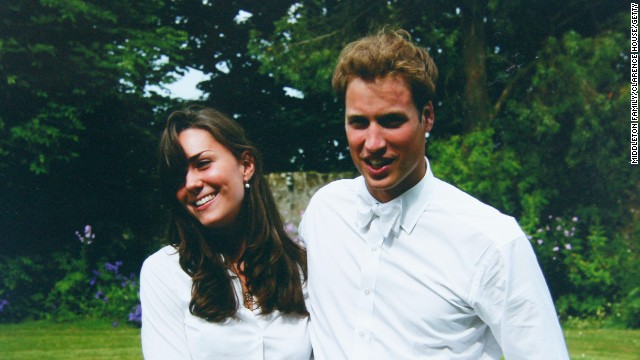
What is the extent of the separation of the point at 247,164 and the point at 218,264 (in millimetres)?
463

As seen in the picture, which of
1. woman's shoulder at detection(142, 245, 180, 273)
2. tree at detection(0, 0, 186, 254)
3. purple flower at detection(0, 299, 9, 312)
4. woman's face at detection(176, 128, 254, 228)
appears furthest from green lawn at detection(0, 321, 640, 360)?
woman's face at detection(176, 128, 254, 228)

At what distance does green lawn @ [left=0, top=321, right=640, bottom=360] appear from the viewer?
6.84 metres

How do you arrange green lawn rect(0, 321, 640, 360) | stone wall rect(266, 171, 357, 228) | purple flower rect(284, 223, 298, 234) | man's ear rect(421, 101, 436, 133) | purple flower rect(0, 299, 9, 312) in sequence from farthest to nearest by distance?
stone wall rect(266, 171, 357, 228)
purple flower rect(0, 299, 9, 312)
purple flower rect(284, 223, 298, 234)
green lawn rect(0, 321, 640, 360)
man's ear rect(421, 101, 436, 133)

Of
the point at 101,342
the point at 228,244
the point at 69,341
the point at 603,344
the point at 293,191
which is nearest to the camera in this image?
the point at 228,244

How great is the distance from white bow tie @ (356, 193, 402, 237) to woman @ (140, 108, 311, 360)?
0.52 meters

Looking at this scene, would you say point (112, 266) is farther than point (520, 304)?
Yes

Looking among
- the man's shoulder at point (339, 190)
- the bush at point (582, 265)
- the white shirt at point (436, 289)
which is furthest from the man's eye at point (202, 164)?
the bush at point (582, 265)

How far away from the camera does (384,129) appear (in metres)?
2.50

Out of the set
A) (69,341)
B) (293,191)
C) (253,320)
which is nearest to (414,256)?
(253,320)

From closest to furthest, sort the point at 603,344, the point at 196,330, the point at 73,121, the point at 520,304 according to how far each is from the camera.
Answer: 1. the point at 520,304
2. the point at 196,330
3. the point at 603,344
4. the point at 73,121

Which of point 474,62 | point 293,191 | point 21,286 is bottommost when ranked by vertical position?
point 21,286

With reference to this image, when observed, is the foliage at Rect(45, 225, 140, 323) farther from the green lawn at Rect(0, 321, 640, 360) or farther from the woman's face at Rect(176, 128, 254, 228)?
the woman's face at Rect(176, 128, 254, 228)

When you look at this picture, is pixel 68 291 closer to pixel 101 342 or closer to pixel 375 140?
pixel 101 342

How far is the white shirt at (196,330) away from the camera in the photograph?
2.83m
